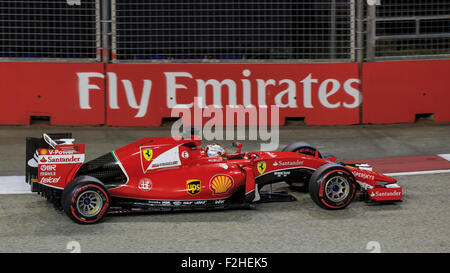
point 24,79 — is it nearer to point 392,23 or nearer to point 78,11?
point 78,11

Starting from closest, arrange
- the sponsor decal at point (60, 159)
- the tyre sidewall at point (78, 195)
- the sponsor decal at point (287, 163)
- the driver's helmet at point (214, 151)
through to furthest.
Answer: the tyre sidewall at point (78, 195) → the sponsor decal at point (60, 159) → the driver's helmet at point (214, 151) → the sponsor decal at point (287, 163)

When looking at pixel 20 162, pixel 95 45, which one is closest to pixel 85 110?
pixel 95 45

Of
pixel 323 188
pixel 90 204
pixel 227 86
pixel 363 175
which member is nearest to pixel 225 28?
pixel 227 86

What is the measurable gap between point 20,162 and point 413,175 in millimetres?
5506

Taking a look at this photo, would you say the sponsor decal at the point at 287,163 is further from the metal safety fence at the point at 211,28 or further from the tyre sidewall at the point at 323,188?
the metal safety fence at the point at 211,28

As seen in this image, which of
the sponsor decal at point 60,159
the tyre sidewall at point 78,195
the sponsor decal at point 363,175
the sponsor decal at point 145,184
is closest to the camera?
the tyre sidewall at point 78,195

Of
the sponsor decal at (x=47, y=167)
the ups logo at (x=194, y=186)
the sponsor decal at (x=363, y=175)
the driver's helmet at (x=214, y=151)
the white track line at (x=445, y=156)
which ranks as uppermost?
the driver's helmet at (x=214, y=151)

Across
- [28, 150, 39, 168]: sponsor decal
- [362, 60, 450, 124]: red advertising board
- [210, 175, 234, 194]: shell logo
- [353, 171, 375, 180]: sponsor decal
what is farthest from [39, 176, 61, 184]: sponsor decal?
[362, 60, 450, 124]: red advertising board

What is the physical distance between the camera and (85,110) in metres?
12.3

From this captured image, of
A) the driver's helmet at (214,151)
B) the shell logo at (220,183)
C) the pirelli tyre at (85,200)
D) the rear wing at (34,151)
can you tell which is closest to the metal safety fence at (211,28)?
the driver's helmet at (214,151)

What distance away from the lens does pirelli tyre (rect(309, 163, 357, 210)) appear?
748cm

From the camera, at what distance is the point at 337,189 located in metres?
7.59

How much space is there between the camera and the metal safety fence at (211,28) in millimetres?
12211

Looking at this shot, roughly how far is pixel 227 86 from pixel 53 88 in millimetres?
3028
